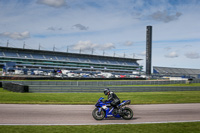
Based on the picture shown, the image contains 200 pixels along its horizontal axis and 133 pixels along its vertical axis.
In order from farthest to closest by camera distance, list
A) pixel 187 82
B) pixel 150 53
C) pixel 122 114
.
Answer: pixel 150 53 < pixel 187 82 < pixel 122 114

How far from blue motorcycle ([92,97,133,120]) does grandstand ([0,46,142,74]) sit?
9355 centimetres

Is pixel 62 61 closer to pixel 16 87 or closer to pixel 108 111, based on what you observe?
pixel 16 87

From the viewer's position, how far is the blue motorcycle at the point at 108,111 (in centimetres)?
1012

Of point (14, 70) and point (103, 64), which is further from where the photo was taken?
point (103, 64)

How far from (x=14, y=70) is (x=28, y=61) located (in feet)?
88.0

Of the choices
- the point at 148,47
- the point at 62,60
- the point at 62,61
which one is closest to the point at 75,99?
the point at 148,47

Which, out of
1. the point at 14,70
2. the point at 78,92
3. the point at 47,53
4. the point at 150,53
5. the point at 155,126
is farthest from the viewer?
the point at 47,53

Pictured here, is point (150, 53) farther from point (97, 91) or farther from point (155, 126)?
point (155, 126)

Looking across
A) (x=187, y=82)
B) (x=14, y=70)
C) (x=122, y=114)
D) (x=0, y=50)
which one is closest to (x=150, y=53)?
(x=187, y=82)

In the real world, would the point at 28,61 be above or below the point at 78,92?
above

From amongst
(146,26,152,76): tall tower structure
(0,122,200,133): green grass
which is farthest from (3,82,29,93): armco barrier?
(146,26,152,76): tall tower structure

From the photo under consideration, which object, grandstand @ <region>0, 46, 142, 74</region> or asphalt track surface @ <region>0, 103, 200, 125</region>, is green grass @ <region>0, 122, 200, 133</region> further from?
grandstand @ <region>0, 46, 142, 74</region>

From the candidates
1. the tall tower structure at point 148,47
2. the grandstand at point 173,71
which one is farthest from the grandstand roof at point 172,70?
the tall tower structure at point 148,47

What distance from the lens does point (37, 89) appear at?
89.3 feet
